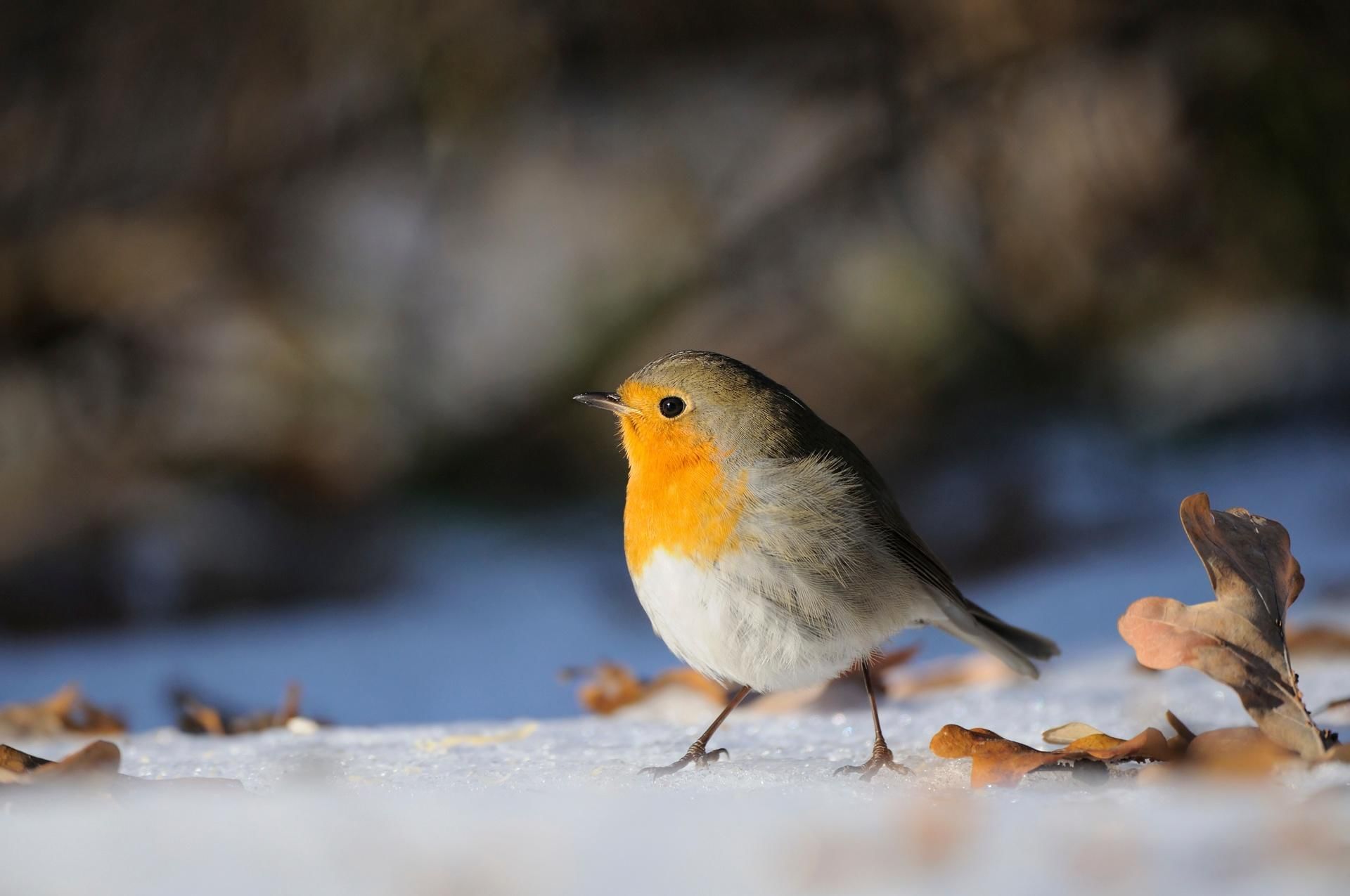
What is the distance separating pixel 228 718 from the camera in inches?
83.7

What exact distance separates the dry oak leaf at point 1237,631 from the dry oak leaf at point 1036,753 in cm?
11

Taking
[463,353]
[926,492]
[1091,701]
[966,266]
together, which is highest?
[966,266]

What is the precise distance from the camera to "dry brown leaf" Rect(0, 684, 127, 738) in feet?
6.86

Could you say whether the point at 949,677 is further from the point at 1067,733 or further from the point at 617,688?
the point at 1067,733

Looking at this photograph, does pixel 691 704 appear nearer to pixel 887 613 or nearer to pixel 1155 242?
pixel 887 613

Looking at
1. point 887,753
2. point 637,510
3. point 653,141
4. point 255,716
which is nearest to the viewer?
point 887,753

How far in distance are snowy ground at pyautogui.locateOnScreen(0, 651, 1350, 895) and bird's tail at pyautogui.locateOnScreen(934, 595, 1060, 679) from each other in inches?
9.8

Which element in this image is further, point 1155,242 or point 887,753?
point 1155,242

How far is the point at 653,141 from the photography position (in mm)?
4133

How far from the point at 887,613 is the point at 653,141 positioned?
9.09ft

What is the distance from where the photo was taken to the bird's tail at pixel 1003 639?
6.21 feet

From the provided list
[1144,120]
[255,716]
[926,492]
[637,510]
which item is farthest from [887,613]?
[1144,120]

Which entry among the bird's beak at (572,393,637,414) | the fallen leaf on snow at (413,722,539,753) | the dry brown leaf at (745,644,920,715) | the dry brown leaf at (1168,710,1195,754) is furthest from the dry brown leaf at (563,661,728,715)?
the dry brown leaf at (1168,710,1195,754)

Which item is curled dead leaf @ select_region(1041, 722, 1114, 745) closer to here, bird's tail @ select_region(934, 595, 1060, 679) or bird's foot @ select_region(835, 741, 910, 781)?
bird's foot @ select_region(835, 741, 910, 781)
